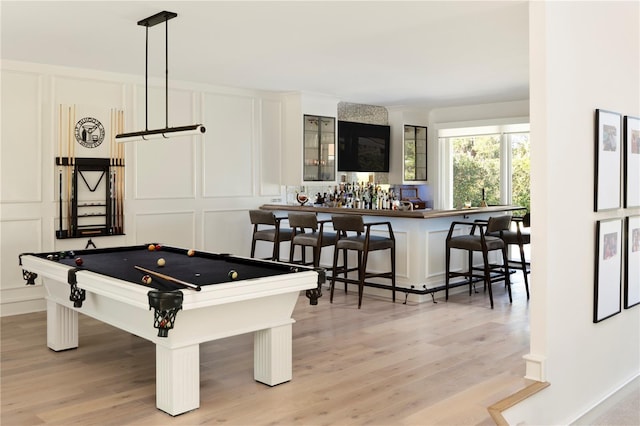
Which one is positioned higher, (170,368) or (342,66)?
(342,66)

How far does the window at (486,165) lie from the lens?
9297 mm

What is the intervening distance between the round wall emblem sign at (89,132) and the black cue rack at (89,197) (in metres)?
0.19

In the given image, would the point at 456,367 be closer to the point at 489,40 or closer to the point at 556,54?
the point at 556,54

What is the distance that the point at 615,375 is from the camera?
4.43 meters

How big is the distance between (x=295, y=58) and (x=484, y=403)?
3810 millimetres

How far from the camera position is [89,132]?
6574 millimetres

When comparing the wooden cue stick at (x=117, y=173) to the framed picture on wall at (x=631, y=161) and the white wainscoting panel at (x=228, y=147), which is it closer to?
the white wainscoting panel at (x=228, y=147)

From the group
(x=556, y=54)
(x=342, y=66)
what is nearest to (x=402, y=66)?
(x=342, y=66)

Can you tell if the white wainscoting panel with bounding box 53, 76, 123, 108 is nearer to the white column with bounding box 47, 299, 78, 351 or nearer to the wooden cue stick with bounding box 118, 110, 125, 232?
the wooden cue stick with bounding box 118, 110, 125, 232

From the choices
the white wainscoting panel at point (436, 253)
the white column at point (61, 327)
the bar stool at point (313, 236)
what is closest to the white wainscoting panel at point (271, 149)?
the bar stool at point (313, 236)

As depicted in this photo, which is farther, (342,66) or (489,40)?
(342,66)

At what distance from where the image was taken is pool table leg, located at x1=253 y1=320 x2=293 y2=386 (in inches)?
159

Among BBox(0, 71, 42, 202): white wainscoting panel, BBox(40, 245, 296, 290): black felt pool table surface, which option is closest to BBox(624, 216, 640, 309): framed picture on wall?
BBox(40, 245, 296, 290): black felt pool table surface

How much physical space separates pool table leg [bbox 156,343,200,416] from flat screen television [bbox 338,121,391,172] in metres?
5.77
